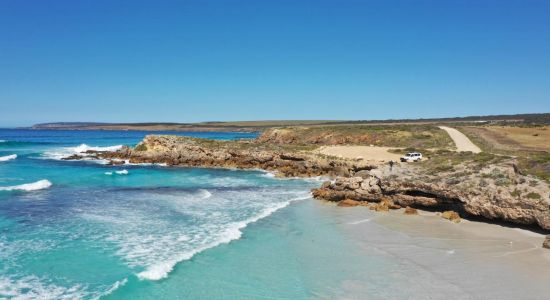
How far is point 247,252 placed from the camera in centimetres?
1550

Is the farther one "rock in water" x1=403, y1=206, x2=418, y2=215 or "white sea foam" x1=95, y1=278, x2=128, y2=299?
"rock in water" x1=403, y1=206, x2=418, y2=215

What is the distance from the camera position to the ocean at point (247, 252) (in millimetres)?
12086

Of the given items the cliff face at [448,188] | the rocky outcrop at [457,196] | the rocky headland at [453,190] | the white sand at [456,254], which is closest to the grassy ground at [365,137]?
the cliff face at [448,188]

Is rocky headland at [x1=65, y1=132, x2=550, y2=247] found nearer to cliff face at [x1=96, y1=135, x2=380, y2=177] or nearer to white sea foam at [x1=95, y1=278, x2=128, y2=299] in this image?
cliff face at [x1=96, y1=135, x2=380, y2=177]

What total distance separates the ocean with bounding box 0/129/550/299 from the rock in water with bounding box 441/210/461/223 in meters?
0.65

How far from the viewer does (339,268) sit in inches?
537

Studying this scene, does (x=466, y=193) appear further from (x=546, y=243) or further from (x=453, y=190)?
(x=546, y=243)

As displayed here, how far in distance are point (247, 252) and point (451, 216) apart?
9988mm

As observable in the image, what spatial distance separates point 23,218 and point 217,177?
1888 cm

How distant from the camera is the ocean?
39.7ft

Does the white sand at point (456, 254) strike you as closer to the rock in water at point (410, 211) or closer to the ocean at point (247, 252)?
the ocean at point (247, 252)

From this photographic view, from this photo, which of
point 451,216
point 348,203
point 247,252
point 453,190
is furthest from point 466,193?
point 247,252

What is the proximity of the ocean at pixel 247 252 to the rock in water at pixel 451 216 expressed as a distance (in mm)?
648

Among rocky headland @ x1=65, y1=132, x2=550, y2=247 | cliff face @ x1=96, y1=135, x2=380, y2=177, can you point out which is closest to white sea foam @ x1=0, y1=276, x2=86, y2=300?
rocky headland @ x1=65, y1=132, x2=550, y2=247
